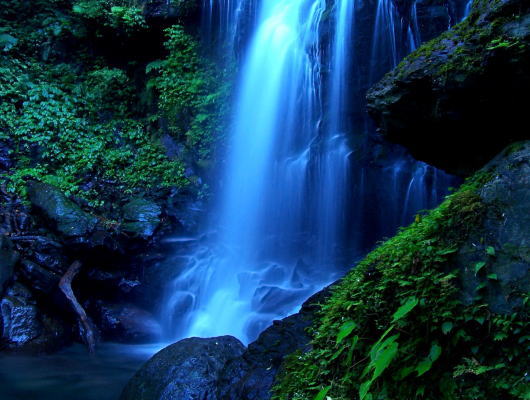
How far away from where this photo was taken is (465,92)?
3.80m

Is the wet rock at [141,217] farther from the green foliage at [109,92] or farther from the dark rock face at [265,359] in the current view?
the dark rock face at [265,359]

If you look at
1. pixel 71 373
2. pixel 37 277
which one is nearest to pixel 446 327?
pixel 71 373

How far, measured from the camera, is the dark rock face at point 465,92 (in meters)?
3.50

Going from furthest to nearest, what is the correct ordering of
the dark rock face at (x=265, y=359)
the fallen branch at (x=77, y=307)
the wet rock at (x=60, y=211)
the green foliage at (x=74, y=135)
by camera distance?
the green foliage at (x=74, y=135) < the wet rock at (x=60, y=211) < the fallen branch at (x=77, y=307) < the dark rock face at (x=265, y=359)

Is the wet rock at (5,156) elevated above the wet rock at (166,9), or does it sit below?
below

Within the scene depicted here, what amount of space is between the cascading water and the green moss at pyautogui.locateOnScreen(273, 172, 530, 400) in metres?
5.01

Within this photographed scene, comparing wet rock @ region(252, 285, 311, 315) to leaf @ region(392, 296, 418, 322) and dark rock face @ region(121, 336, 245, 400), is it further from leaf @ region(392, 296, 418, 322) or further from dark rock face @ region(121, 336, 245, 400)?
leaf @ region(392, 296, 418, 322)

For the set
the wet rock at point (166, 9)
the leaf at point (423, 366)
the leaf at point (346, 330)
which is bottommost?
A: the leaf at point (423, 366)

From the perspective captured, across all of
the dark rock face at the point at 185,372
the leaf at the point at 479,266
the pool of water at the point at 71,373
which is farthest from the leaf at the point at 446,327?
the pool of water at the point at 71,373

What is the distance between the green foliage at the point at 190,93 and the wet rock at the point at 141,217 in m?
2.33

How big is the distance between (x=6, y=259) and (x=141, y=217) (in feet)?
9.56

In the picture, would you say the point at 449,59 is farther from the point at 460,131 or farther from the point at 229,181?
the point at 229,181

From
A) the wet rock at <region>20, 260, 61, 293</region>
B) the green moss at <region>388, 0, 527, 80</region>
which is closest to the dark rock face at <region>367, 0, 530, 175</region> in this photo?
the green moss at <region>388, 0, 527, 80</region>

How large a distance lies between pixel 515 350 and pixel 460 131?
254 centimetres
